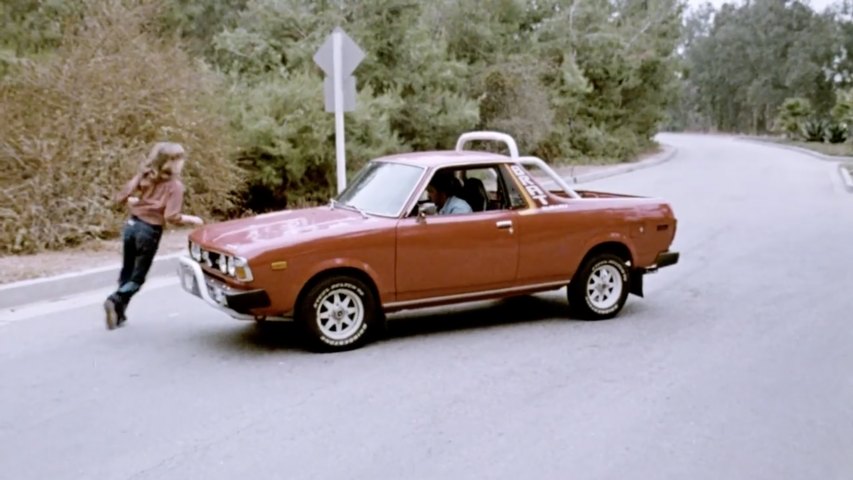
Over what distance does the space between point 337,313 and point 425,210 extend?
44.0 inches

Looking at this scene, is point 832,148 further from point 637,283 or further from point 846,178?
point 637,283

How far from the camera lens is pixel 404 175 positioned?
8.02m

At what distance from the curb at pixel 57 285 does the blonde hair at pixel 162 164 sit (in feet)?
7.27

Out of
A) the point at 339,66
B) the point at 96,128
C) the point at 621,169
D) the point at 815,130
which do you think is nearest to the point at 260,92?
the point at 339,66

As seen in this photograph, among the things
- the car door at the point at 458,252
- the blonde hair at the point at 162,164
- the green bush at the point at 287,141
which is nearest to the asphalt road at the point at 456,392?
the car door at the point at 458,252

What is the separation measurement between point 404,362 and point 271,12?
16.2 m

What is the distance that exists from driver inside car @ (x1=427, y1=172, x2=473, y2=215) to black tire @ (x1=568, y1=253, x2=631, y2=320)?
49.1 inches

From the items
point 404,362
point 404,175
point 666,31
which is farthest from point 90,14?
point 666,31

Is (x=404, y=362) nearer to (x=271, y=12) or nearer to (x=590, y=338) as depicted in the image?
(x=590, y=338)

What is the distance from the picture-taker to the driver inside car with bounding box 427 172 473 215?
8.04 meters

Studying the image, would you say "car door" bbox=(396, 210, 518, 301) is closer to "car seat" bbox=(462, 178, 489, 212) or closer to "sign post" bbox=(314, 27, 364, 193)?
"car seat" bbox=(462, 178, 489, 212)

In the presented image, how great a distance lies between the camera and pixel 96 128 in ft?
42.6

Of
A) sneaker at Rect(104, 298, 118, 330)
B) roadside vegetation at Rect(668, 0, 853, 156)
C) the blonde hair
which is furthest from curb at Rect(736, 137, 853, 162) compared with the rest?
sneaker at Rect(104, 298, 118, 330)

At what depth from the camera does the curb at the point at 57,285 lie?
913cm
